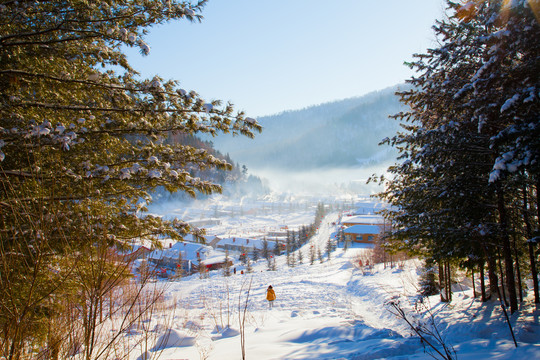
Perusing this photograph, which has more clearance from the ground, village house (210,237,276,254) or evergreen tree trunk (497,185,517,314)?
evergreen tree trunk (497,185,517,314)

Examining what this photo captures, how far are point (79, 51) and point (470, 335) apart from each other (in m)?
9.37

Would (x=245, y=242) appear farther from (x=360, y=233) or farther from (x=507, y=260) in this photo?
(x=507, y=260)

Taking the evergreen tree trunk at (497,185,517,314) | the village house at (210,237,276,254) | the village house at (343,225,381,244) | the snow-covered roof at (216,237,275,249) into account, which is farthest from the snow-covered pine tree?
the snow-covered roof at (216,237,275,249)

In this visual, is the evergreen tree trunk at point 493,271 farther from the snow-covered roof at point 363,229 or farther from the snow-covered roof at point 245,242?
the snow-covered roof at point 245,242

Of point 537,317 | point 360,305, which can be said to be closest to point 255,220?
point 360,305

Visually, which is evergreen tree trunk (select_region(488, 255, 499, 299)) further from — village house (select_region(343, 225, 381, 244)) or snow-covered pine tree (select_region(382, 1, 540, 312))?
village house (select_region(343, 225, 381, 244))

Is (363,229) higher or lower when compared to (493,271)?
lower

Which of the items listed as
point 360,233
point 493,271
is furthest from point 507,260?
point 360,233

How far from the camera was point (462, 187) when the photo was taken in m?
6.85

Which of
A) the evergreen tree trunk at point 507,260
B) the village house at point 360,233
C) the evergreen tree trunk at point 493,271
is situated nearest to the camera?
the evergreen tree trunk at point 493,271

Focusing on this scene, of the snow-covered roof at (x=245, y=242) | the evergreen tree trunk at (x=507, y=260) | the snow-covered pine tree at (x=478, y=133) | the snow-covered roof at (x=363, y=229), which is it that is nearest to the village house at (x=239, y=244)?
the snow-covered roof at (x=245, y=242)

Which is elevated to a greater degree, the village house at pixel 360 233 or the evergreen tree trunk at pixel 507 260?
the evergreen tree trunk at pixel 507 260

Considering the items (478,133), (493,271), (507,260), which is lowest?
(493,271)

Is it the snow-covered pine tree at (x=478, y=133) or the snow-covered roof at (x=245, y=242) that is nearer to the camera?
the snow-covered pine tree at (x=478, y=133)
